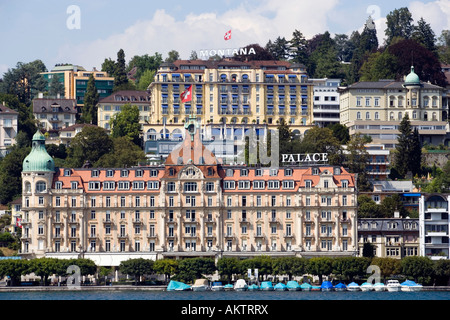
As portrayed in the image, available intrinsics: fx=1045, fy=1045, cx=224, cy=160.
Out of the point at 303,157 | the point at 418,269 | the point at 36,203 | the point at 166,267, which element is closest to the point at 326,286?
the point at 418,269

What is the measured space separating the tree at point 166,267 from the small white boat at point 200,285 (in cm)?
406

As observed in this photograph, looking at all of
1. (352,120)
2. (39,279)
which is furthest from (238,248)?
(352,120)

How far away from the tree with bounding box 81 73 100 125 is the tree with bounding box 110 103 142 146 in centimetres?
2063

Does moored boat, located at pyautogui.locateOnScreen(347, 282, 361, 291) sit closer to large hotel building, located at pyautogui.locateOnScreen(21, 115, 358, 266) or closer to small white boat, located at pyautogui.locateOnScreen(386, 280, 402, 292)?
small white boat, located at pyautogui.locateOnScreen(386, 280, 402, 292)

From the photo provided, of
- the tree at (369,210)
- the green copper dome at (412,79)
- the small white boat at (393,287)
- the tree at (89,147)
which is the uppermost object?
the green copper dome at (412,79)

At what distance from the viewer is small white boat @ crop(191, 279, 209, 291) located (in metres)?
107

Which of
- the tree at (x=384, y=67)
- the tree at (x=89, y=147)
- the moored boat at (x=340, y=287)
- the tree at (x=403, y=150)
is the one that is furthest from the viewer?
the tree at (x=384, y=67)

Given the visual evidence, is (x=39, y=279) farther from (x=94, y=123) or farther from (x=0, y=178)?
(x=94, y=123)

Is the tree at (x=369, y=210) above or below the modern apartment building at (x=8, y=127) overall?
below

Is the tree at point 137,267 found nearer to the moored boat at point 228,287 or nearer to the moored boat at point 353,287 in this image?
the moored boat at point 228,287

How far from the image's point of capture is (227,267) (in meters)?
112

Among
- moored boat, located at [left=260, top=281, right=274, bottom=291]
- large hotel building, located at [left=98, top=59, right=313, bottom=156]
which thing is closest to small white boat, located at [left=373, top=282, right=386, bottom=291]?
moored boat, located at [left=260, top=281, right=274, bottom=291]

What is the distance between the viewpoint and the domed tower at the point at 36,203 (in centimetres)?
11931
